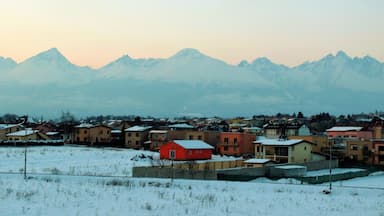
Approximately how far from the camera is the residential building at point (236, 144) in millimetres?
60688

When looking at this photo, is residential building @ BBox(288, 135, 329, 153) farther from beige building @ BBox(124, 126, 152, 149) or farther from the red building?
beige building @ BBox(124, 126, 152, 149)

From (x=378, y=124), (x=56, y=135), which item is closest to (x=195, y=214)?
(x=378, y=124)

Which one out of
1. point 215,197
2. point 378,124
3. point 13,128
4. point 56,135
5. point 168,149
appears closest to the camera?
point 215,197

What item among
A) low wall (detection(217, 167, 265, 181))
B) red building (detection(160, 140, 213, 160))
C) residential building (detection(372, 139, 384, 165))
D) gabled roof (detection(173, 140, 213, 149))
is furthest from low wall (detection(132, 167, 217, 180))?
residential building (detection(372, 139, 384, 165))

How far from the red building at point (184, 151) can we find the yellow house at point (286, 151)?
7.16 m

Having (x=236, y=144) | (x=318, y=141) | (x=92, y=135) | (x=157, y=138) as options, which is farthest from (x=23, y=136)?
(x=318, y=141)

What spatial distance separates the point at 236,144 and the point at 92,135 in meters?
31.2

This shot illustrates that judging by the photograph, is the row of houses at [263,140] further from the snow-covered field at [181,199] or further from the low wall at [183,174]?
the snow-covered field at [181,199]

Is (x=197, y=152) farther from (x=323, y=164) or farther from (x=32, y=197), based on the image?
(x=32, y=197)

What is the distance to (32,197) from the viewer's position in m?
16.0

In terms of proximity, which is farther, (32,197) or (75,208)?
(32,197)

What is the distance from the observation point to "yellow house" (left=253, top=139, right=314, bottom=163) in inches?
1848

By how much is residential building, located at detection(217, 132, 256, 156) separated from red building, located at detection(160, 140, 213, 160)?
26.2 feet

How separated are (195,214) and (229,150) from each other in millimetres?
48291
